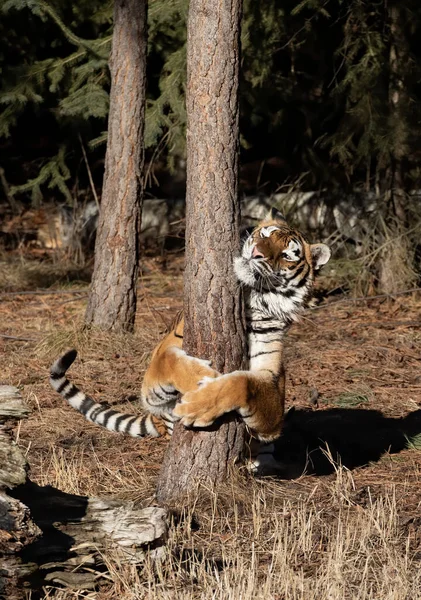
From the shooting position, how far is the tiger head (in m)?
5.15

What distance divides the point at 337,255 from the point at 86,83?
11.3 ft

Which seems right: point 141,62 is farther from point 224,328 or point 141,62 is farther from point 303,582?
point 303,582

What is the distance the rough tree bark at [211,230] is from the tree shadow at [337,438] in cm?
89

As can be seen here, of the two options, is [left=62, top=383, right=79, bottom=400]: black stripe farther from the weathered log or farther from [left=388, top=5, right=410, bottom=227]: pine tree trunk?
[left=388, top=5, right=410, bottom=227]: pine tree trunk

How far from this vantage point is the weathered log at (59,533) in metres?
3.72

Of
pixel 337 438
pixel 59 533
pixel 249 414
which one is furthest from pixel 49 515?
pixel 337 438

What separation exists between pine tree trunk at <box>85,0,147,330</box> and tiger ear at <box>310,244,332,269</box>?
9.92ft

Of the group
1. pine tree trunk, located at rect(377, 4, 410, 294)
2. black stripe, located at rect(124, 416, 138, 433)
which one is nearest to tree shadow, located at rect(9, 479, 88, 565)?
black stripe, located at rect(124, 416, 138, 433)

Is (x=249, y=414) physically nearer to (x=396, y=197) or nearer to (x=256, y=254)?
(x=256, y=254)

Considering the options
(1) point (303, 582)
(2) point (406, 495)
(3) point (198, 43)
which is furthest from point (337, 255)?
(1) point (303, 582)

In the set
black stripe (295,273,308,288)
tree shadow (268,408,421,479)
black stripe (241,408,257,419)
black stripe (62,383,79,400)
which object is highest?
black stripe (295,273,308,288)

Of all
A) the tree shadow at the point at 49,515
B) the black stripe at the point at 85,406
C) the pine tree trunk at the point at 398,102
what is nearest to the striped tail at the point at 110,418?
the black stripe at the point at 85,406

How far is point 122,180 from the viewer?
832cm

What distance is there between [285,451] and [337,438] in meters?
0.42
